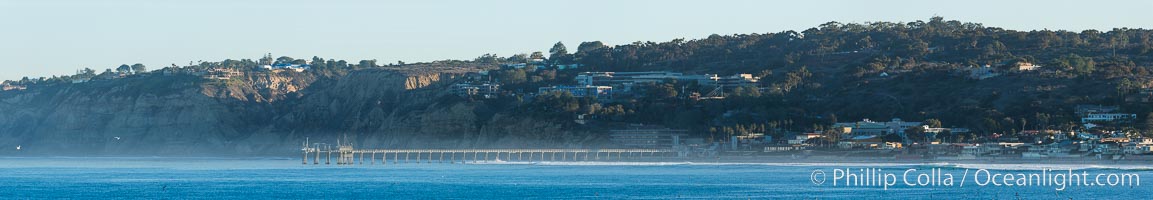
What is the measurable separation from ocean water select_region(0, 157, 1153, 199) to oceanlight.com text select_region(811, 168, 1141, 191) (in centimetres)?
33

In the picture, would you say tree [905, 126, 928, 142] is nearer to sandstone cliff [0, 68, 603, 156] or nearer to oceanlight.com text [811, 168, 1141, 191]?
oceanlight.com text [811, 168, 1141, 191]

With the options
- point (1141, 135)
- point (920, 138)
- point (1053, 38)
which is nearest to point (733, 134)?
point (920, 138)

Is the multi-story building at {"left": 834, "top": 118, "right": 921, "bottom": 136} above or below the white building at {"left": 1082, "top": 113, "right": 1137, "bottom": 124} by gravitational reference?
below

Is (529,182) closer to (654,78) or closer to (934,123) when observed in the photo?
(934,123)

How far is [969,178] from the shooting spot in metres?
90.6

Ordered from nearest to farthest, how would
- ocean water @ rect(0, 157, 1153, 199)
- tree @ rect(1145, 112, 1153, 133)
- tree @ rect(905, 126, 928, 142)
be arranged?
1. ocean water @ rect(0, 157, 1153, 199)
2. tree @ rect(1145, 112, 1153, 133)
3. tree @ rect(905, 126, 928, 142)

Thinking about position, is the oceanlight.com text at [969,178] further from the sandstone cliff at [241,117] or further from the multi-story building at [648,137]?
the sandstone cliff at [241,117]

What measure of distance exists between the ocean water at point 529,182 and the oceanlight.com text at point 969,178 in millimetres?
329

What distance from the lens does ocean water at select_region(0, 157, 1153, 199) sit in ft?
258

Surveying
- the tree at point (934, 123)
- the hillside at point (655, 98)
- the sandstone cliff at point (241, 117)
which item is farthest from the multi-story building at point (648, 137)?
the tree at point (934, 123)

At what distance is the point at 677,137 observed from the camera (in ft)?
463

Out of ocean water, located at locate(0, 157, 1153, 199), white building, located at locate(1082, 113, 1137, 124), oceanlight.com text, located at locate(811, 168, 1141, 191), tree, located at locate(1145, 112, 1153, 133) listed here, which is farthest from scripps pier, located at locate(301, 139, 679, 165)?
oceanlight.com text, located at locate(811, 168, 1141, 191)

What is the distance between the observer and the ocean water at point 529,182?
3098 inches

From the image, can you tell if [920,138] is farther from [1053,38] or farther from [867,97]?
[1053,38]
